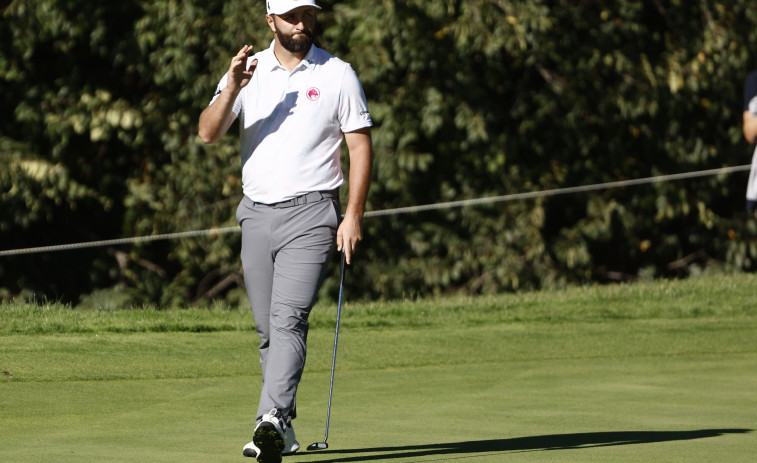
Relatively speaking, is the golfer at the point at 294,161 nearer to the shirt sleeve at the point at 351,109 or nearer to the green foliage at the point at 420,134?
the shirt sleeve at the point at 351,109

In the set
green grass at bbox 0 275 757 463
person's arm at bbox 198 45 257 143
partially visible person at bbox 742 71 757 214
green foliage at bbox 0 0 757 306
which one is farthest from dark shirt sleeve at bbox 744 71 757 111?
green foliage at bbox 0 0 757 306

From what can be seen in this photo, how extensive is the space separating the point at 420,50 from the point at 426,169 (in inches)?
51.3

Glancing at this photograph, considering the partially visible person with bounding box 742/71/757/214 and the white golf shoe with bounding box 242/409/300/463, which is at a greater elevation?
the partially visible person with bounding box 742/71/757/214

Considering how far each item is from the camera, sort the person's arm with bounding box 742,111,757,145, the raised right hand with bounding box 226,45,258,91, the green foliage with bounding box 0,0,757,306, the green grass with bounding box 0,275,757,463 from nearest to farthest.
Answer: the raised right hand with bounding box 226,45,258,91, the green grass with bounding box 0,275,757,463, the person's arm with bounding box 742,111,757,145, the green foliage with bounding box 0,0,757,306

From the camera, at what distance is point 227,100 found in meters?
4.83

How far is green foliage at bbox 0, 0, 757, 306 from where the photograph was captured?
13914mm

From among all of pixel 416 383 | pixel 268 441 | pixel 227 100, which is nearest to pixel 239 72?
pixel 227 100

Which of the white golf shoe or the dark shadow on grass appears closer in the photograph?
the white golf shoe

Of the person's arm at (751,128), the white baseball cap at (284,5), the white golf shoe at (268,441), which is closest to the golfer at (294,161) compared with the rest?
the white baseball cap at (284,5)

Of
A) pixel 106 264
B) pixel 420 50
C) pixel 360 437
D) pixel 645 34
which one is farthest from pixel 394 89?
pixel 360 437

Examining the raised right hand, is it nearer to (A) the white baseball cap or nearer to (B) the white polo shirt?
(B) the white polo shirt

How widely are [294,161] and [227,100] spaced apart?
0.34 meters

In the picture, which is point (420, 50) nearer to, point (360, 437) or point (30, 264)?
point (30, 264)

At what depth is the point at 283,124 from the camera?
4.83 m
